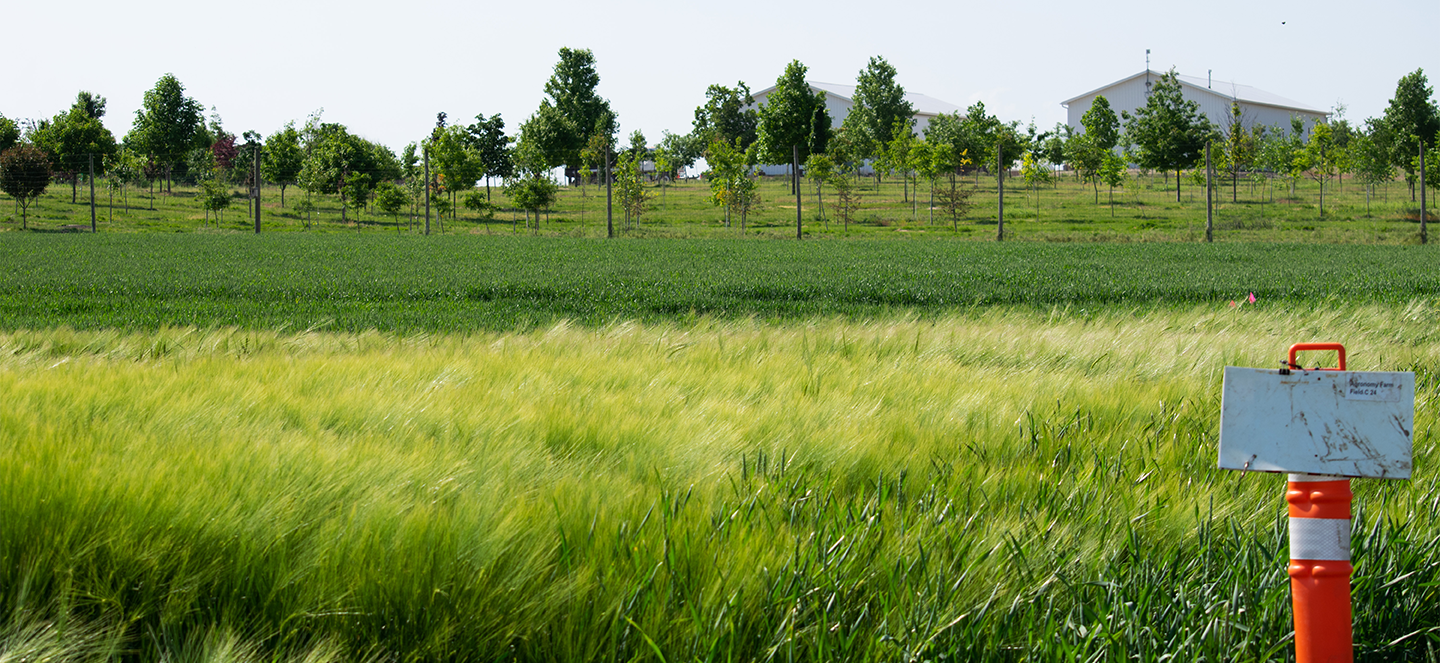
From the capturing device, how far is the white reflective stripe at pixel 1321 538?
1646mm

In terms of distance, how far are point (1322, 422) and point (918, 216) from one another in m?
51.7

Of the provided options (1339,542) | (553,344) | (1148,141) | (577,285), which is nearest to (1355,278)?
(577,285)

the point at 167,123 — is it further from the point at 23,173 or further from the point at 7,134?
the point at 23,173

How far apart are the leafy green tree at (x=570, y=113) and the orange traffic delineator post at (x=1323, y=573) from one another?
6626 centimetres

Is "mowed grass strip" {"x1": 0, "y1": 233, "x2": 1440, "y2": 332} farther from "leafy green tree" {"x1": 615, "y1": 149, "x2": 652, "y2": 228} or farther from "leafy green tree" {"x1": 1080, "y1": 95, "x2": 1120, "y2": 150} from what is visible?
"leafy green tree" {"x1": 1080, "y1": 95, "x2": 1120, "y2": 150}

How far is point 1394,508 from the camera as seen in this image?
2.74m

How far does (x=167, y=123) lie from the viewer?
61.5 metres

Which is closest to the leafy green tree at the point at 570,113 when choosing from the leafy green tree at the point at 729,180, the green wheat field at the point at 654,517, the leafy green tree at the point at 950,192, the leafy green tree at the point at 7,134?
the leafy green tree at the point at 729,180

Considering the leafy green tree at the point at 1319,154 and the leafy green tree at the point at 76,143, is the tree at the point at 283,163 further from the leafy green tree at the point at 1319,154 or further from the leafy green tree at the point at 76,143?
the leafy green tree at the point at 1319,154

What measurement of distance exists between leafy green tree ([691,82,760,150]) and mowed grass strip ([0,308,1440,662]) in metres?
76.2

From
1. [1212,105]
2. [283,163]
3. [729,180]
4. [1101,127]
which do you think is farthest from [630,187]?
[1212,105]

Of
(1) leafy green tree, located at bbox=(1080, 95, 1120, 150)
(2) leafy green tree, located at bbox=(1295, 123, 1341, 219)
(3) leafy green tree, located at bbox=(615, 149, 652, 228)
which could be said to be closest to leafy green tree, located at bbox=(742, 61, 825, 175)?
(3) leafy green tree, located at bbox=(615, 149, 652, 228)

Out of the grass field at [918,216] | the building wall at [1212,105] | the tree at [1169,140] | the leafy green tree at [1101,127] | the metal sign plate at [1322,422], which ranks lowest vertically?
the metal sign plate at [1322,422]

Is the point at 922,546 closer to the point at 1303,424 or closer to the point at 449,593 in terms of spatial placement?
the point at 1303,424
